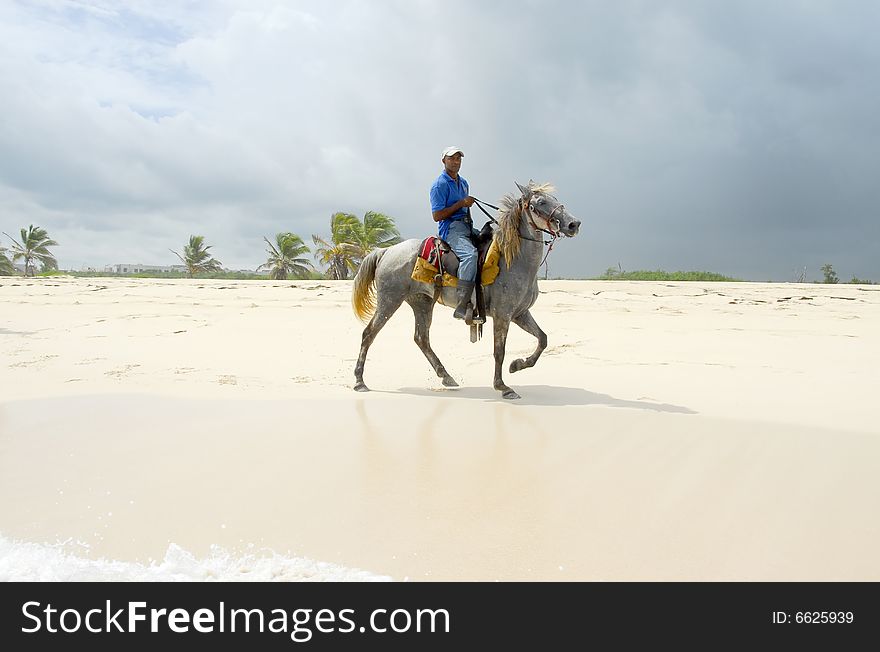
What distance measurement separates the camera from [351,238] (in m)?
41.8

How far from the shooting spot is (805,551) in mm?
2168

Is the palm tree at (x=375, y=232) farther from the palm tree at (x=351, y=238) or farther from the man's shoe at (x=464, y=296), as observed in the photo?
the man's shoe at (x=464, y=296)

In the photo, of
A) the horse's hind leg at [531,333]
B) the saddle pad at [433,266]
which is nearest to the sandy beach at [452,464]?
the horse's hind leg at [531,333]

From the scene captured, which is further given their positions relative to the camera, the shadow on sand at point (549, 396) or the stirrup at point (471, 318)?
the stirrup at point (471, 318)

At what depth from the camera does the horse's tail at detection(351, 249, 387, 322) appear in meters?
7.16

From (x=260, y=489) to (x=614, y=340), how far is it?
709 centimetres

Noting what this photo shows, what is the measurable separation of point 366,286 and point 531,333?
228cm

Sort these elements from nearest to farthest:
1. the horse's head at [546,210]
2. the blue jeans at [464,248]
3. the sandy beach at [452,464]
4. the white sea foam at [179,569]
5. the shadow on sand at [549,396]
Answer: the white sea foam at [179,569], the sandy beach at [452,464], the shadow on sand at [549,396], the horse's head at [546,210], the blue jeans at [464,248]

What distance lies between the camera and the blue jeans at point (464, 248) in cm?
609

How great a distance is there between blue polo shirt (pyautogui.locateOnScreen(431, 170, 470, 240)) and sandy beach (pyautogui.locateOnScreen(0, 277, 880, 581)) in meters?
1.95

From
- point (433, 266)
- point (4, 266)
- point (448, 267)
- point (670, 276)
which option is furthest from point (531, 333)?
point (4, 266)

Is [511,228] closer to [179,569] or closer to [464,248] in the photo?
[464,248]

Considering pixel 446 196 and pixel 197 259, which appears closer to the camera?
pixel 446 196

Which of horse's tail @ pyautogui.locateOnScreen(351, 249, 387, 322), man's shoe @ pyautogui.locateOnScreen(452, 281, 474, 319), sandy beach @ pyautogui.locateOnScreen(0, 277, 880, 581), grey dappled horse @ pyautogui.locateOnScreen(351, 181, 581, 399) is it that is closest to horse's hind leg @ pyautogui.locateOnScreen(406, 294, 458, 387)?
grey dappled horse @ pyautogui.locateOnScreen(351, 181, 581, 399)
